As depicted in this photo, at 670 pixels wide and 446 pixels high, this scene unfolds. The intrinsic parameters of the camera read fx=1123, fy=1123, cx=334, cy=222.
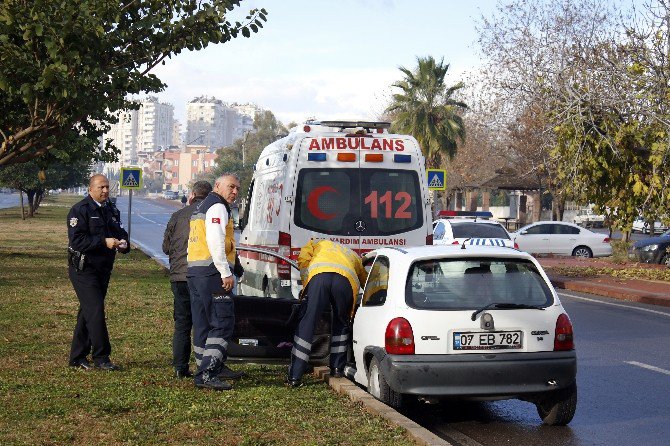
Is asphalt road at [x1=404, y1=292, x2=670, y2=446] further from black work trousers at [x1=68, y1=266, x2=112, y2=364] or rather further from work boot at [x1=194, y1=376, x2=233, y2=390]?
black work trousers at [x1=68, y1=266, x2=112, y2=364]

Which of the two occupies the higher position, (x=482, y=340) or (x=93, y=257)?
(x=93, y=257)

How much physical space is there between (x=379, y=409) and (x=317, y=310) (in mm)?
1628

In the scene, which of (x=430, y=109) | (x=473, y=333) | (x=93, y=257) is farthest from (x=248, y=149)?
(x=473, y=333)

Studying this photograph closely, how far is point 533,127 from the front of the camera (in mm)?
54000

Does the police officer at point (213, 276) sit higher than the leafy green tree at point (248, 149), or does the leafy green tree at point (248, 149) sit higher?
the leafy green tree at point (248, 149)

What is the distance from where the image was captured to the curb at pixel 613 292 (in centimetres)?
2189

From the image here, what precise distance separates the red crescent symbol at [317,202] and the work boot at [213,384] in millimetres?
4550

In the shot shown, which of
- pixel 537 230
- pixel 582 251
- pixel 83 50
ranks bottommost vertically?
pixel 582 251

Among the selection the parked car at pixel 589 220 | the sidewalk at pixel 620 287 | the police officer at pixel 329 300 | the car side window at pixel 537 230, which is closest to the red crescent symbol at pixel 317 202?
the police officer at pixel 329 300

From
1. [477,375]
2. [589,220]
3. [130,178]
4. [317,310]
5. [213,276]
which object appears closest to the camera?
[477,375]

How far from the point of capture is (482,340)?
8406mm

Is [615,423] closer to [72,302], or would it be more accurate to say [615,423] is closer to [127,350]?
[127,350]

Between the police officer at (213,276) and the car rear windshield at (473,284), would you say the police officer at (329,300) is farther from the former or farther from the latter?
the car rear windshield at (473,284)

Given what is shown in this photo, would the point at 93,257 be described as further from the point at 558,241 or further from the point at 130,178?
the point at 558,241
